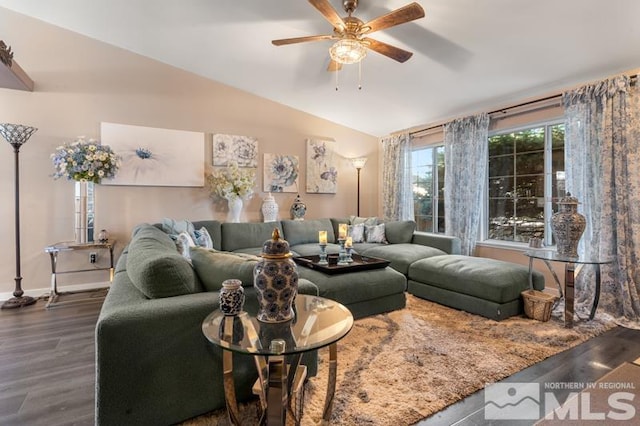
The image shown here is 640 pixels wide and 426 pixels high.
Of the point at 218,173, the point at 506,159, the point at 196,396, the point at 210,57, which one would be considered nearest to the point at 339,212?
the point at 218,173

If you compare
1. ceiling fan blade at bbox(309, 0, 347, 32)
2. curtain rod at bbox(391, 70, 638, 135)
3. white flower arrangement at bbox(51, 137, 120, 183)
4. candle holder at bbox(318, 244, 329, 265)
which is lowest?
candle holder at bbox(318, 244, 329, 265)

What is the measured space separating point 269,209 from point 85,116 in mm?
2570

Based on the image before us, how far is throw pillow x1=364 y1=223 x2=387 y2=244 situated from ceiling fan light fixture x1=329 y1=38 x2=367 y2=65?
2710 mm

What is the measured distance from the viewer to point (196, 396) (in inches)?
59.4

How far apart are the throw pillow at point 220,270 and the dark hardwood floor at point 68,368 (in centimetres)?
88

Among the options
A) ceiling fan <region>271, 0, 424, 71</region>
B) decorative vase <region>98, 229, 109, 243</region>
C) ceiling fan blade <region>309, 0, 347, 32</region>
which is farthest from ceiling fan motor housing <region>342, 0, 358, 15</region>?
decorative vase <region>98, 229, 109, 243</region>

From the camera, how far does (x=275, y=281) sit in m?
1.34

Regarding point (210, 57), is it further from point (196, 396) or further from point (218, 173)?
point (196, 396)

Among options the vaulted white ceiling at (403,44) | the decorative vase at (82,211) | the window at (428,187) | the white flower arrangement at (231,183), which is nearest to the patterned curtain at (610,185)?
the vaulted white ceiling at (403,44)

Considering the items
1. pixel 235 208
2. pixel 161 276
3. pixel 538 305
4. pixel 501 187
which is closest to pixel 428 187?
pixel 501 187
